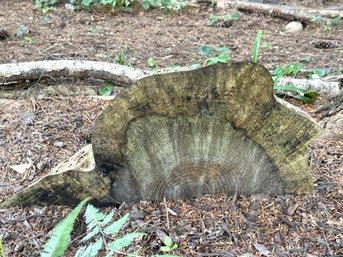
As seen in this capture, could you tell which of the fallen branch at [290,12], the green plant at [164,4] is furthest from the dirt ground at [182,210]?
the fallen branch at [290,12]

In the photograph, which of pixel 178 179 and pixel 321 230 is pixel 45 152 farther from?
pixel 321 230

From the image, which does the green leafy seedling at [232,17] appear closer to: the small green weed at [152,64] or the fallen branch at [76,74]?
the small green weed at [152,64]

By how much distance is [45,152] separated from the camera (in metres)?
2.37

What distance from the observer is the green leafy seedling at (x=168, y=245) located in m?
1.72

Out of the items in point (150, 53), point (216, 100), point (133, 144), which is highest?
point (216, 100)

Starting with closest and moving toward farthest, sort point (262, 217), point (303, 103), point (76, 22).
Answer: point (262, 217) < point (303, 103) < point (76, 22)

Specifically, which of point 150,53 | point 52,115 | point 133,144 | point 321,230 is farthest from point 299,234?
point 150,53

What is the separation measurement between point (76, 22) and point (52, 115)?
374cm

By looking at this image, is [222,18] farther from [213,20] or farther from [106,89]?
[106,89]

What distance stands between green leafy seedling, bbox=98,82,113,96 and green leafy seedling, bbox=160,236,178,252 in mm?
1835

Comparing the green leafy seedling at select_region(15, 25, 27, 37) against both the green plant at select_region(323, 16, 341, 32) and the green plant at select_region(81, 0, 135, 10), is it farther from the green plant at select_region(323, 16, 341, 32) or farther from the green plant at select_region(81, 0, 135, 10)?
the green plant at select_region(323, 16, 341, 32)

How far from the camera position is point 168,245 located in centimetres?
174

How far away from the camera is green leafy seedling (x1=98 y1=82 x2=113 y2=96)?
132 inches

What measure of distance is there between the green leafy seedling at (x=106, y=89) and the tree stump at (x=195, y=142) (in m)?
1.42
